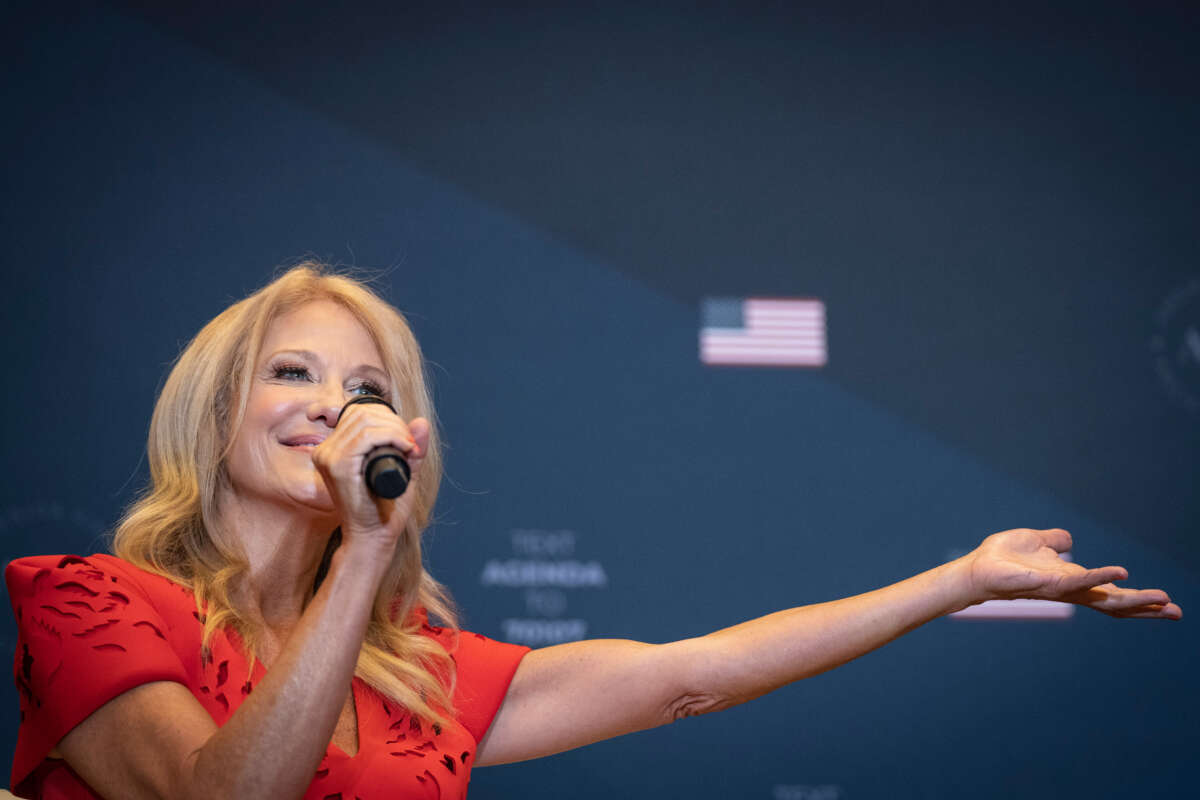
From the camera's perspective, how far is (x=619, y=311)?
105 inches

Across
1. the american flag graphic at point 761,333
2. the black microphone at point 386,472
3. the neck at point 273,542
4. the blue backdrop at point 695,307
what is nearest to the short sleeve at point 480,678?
the neck at point 273,542

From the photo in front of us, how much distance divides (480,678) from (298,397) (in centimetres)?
47

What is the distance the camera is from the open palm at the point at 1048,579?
1.32 meters

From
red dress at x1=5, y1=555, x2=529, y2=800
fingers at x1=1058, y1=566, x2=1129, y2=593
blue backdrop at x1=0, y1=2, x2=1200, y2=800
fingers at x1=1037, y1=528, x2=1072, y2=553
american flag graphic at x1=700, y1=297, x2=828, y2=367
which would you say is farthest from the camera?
american flag graphic at x1=700, y1=297, x2=828, y2=367

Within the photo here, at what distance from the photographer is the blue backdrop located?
8.28 feet

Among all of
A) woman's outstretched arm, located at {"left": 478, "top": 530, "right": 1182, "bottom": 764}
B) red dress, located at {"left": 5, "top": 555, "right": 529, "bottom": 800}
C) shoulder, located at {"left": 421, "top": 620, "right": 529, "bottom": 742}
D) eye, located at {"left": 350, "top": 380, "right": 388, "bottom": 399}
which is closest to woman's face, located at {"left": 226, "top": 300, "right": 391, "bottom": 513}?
eye, located at {"left": 350, "top": 380, "right": 388, "bottom": 399}

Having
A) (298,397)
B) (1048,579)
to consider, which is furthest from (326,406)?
(1048,579)

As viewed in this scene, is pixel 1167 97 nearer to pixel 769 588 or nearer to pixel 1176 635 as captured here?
pixel 1176 635

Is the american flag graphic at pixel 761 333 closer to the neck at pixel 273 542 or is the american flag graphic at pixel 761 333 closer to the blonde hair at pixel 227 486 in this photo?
the blonde hair at pixel 227 486

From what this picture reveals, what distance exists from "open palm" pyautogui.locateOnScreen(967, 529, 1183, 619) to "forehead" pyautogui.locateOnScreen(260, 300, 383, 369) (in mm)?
860

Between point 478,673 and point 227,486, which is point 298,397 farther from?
point 478,673

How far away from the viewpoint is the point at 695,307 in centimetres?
267

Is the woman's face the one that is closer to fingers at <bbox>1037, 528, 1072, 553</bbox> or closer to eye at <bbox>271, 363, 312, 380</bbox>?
eye at <bbox>271, 363, 312, 380</bbox>

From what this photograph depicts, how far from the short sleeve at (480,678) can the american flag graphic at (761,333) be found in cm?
123
